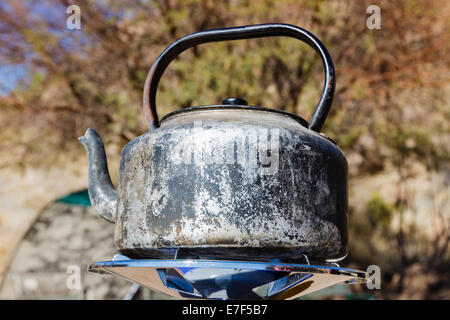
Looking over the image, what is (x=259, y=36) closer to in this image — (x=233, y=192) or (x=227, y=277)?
(x=233, y=192)

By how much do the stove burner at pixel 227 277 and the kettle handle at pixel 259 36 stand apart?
39 cm

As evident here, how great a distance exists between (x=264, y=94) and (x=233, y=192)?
3.13 m

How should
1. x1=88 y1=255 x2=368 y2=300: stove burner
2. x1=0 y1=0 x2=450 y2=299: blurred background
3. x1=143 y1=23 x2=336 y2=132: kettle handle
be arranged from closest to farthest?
x1=88 y1=255 x2=368 y2=300: stove burner, x1=143 y1=23 x2=336 y2=132: kettle handle, x1=0 y1=0 x2=450 y2=299: blurred background

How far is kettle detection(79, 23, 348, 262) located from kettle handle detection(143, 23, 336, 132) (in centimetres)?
14

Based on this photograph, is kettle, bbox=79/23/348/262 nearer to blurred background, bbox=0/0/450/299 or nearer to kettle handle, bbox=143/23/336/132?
kettle handle, bbox=143/23/336/132

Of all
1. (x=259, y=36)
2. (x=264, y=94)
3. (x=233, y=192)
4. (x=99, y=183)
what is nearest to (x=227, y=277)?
(x=233, y=192)

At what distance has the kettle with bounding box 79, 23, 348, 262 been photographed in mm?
836

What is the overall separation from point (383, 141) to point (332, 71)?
3.34 m

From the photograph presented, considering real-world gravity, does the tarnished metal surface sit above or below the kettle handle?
below

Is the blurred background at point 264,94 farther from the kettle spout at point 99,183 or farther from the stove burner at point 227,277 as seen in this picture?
the stove burner at point 227,277

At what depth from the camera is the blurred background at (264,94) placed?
148 inches

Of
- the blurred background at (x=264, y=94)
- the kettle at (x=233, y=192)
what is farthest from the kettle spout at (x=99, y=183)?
the blurred background at (x=264, y=94)

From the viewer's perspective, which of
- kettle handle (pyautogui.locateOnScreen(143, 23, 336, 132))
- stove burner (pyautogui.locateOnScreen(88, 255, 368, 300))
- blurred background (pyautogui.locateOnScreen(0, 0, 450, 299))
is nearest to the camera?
stove burner (pyautogui.locateOnScreen(88, 255, 368, 300))

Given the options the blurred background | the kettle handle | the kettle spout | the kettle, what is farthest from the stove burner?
the blurred background
